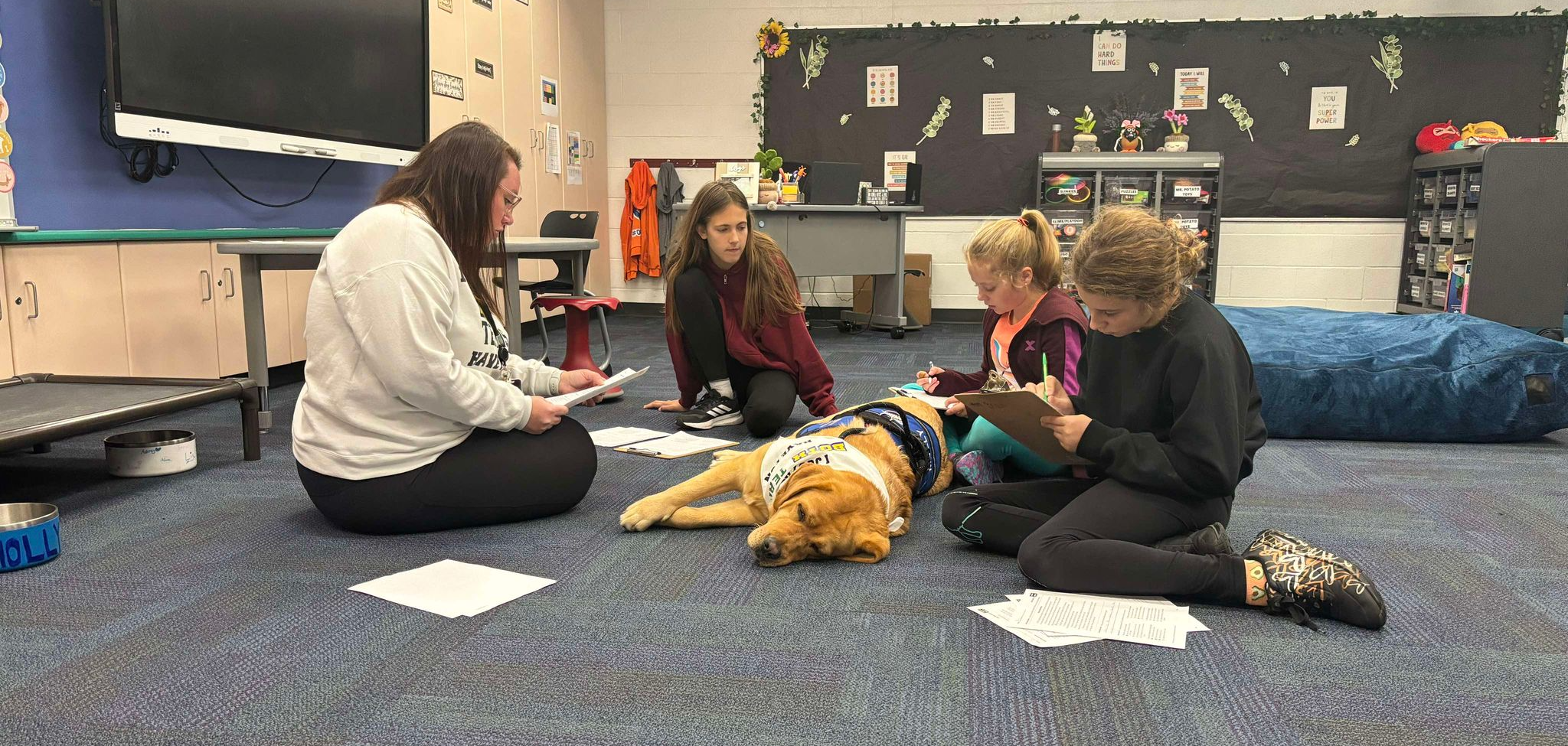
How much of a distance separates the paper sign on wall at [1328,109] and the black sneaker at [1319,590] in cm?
600

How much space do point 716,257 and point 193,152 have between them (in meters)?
2.18

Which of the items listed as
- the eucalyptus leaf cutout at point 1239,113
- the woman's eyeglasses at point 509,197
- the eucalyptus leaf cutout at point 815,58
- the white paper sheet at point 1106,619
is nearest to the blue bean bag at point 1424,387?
the white paper sheet at point 1106,619

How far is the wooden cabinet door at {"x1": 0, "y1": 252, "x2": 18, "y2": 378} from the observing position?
3068 millimetres

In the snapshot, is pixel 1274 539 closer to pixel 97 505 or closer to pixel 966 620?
pixel 966 620

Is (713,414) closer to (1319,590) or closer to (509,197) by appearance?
(509,197)

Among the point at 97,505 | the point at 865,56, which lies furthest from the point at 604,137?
the point at 97,505

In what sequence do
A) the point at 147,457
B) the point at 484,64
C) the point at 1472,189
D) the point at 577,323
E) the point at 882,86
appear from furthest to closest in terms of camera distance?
the point at 882,86
the point at 1472,189
the point at 484,64
the point at 577,323
the point at 147,457

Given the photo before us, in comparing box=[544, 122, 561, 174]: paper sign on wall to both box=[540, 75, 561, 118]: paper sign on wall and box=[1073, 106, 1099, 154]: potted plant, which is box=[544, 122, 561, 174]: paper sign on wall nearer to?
box=[540, 75, 561, 118]: paper sign on wall

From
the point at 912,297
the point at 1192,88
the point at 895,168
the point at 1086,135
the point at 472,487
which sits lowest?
the point at 472,487

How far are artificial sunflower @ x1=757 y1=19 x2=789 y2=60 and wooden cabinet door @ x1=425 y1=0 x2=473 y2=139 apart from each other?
7.53ft

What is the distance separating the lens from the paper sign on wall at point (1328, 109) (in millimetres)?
6832

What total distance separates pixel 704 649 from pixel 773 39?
20.7 feet

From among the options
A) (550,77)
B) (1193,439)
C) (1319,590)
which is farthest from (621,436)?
(550,77)

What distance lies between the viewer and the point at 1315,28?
6797 mm
